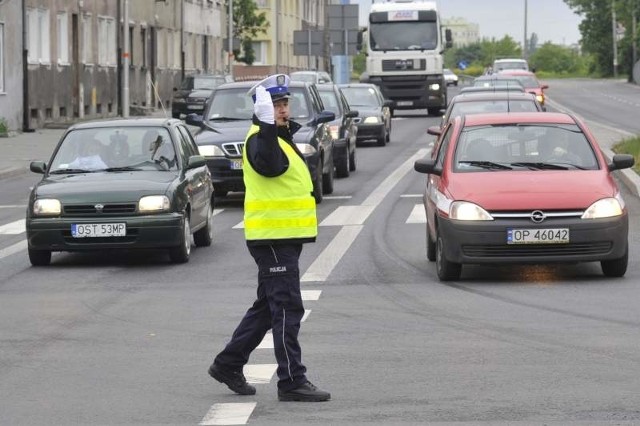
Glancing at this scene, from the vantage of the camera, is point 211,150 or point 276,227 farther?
point 211,150

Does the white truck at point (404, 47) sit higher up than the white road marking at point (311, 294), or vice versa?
the white truck at point (404, 47)

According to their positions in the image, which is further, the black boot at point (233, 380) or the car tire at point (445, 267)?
the car tire at point (445, 267)

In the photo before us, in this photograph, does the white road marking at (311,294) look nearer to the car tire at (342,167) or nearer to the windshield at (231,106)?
the windshield at (231,106)

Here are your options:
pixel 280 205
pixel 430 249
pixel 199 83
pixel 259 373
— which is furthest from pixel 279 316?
pixel 199 83

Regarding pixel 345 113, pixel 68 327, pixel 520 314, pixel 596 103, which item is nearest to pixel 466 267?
pixel 520 314

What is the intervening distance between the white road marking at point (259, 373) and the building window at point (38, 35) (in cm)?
4198

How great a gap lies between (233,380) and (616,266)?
20.9ft

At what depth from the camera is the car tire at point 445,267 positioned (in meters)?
14.7

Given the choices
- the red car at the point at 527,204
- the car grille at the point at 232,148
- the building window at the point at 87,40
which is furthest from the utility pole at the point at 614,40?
the red car at the point at 527,204

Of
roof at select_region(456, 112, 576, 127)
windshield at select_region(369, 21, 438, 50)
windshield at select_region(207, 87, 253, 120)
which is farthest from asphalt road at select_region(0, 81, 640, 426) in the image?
windshield at select_region(369, 21, 438, 50)

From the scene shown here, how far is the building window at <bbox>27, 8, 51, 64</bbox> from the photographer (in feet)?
171

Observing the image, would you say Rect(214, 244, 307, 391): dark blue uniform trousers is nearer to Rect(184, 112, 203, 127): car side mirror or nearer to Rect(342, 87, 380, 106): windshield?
Rect(184, 112, 203, 127): car side mirror

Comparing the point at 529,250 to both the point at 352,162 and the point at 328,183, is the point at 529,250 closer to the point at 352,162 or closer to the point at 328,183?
the point at 328,183

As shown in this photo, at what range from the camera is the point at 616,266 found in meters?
14.8
